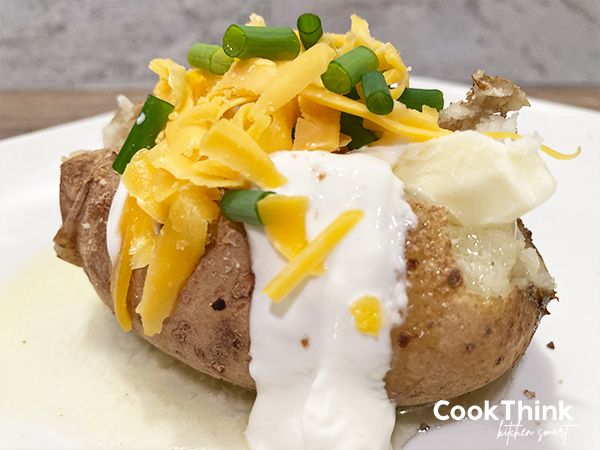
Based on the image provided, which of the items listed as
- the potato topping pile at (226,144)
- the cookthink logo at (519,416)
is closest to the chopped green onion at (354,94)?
the potato topping pile at (226,144)

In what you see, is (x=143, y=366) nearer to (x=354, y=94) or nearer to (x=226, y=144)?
(x=226, y=144)

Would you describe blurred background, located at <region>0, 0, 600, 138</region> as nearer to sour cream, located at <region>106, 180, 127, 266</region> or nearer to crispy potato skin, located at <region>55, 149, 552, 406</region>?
sour cream, located at <region>106, 180, 127, 266</region>

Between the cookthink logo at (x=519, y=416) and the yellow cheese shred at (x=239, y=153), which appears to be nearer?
the yellow cheese shred at (x=239, y=153)

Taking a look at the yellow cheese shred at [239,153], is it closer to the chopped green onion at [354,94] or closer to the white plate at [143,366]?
the chopped green onion at [354,94]

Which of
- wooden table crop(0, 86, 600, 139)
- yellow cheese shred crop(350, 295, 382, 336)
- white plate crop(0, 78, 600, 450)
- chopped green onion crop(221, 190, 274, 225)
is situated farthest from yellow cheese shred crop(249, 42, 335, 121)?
wooden table crop(0, 86, 600, 139)

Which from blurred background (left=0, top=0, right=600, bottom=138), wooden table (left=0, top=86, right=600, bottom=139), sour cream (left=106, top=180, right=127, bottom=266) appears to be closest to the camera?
sour cream (left=106, top=180, right=127, bottom=266)

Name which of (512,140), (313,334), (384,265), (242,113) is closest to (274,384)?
(313,334)
